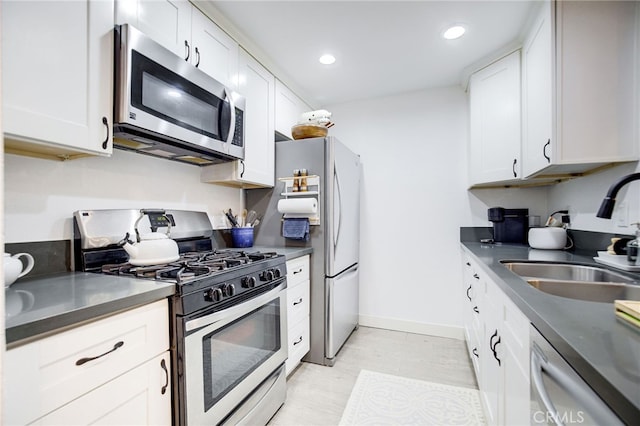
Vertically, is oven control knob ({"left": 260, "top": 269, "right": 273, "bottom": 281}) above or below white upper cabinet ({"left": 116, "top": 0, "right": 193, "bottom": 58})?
below

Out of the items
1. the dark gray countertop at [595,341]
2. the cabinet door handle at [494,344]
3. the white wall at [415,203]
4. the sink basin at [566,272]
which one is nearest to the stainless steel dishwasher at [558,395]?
A: the dark gray countertop at [595,341]

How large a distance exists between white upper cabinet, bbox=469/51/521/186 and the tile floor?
1.55m

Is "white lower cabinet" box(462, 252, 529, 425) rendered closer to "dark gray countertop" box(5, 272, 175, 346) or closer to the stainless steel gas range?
the stainless steel gas range

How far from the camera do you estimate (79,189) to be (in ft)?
4.56

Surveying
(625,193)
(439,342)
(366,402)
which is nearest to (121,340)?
(366,402)

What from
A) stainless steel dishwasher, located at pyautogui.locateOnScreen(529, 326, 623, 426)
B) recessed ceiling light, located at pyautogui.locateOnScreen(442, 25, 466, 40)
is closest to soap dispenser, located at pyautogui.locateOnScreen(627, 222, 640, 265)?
stainless steel dishwasher, located at pyautogui.locateOnScreen(529, 326, 623, 426)

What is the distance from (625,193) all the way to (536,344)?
1.34 metres

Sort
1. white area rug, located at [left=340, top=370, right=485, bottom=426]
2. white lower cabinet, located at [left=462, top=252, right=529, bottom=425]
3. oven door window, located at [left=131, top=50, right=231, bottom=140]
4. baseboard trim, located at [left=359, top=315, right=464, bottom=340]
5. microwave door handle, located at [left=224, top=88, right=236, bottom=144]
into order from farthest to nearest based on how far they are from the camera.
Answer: baseboard trim, located at [left=359, top=315, right=464, bottom=340], microwave door handle, located at [left=224, top=88, right=236, bottom=144], white area rug, located at [left=340, top=370, right=485, bottom=426], oven door window, located at [left=131, top=50, right=231, bottom=140], white lower cabinet, located at [left=462, top=252, right=529, bottom=425]

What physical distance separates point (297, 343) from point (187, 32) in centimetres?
216

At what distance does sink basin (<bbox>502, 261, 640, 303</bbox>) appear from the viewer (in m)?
1.10

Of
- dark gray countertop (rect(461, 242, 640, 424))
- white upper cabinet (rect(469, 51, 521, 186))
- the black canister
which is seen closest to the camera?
dark gray countertop (rect(461, 242, 640, 424))

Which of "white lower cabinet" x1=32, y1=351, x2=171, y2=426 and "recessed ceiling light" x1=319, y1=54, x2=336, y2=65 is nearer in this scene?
"white lower cabinet" x1=32, y1=351, x2=171, y2=426

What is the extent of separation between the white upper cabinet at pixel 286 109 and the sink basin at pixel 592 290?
2.17 meters

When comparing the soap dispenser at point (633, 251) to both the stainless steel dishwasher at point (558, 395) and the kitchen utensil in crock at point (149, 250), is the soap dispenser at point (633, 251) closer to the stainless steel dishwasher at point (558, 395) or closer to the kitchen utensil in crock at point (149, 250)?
the stainless steel dishwasher at point (558, 395)
